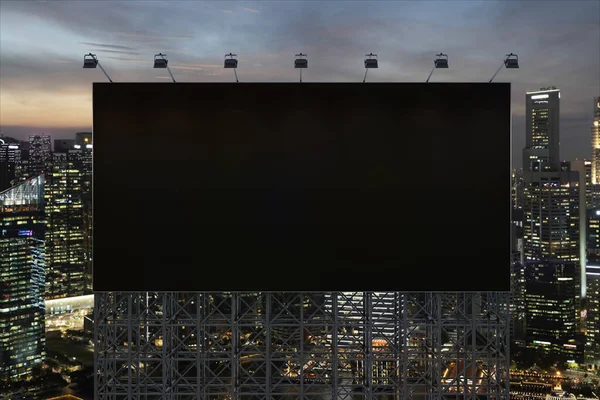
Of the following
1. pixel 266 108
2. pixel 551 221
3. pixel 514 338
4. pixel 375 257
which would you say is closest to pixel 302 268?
pixel 375 257

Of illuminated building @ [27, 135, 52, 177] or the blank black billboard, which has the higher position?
illuminated building @ [27, 135, 52, 177]

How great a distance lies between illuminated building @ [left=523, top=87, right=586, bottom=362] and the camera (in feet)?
139

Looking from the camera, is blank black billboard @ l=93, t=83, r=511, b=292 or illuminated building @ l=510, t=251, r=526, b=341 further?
illuminated building @ l=510, t=251, r=526, b=341

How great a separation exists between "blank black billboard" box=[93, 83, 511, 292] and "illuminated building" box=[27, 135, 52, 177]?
30.4m

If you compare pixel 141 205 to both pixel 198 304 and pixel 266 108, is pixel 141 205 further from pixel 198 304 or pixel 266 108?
pixel 266 108

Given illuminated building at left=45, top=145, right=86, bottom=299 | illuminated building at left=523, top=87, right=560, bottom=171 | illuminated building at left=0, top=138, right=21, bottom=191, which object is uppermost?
illuminated building at left=523, top=87, right=560, bottom=171

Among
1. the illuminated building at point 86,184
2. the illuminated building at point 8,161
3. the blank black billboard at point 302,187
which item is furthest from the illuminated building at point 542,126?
the blank black billboard at point 302,187

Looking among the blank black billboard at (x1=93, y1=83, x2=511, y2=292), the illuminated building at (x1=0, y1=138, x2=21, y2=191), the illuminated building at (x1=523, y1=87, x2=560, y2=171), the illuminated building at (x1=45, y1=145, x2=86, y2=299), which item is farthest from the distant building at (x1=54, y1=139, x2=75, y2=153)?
the illuminated building at (x1=523, y1=87, x2=560, y2=171)

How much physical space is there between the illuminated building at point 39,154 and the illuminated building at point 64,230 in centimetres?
62

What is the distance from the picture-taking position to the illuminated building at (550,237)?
4226 centimetres

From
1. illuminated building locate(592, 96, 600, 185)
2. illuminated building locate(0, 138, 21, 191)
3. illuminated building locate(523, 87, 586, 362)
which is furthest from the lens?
illuminated building locate(592, 96, 600, 185)

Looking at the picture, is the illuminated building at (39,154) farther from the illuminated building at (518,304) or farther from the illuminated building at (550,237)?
the illuminated building at (550,237)

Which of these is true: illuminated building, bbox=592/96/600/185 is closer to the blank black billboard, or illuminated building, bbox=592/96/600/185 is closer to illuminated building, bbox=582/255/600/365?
illuminated building, bbox=582/255/600/365

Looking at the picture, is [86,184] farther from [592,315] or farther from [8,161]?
[592,315]
